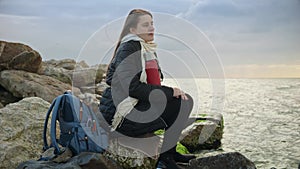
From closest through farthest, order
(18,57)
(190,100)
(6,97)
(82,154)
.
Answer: (82,154) < (190,100) < (6,97) < (18,57)

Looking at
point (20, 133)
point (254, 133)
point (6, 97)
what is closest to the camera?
point (20, 133)

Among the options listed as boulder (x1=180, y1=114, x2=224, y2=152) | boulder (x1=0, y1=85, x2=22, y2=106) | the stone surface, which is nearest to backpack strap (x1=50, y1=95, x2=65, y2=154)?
the stone surface

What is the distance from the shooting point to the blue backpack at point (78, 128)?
10.7ft

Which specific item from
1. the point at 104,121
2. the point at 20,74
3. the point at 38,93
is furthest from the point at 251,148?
the point at 20,74

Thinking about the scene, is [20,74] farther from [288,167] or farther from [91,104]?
[288,167]

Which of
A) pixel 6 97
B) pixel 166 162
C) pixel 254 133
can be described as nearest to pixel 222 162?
pixel 166 162

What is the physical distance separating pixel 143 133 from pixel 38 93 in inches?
181

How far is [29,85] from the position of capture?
751cm

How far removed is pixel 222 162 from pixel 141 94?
3.12ft

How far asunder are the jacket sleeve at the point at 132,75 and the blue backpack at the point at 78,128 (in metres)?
0.45

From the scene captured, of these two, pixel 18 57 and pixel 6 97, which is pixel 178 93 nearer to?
pixel 6 97

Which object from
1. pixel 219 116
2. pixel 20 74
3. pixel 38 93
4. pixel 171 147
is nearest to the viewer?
pixel 171 147

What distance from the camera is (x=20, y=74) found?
7.96 metres

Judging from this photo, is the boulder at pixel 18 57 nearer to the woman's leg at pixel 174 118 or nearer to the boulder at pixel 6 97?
the boulder at pixel 6 97
